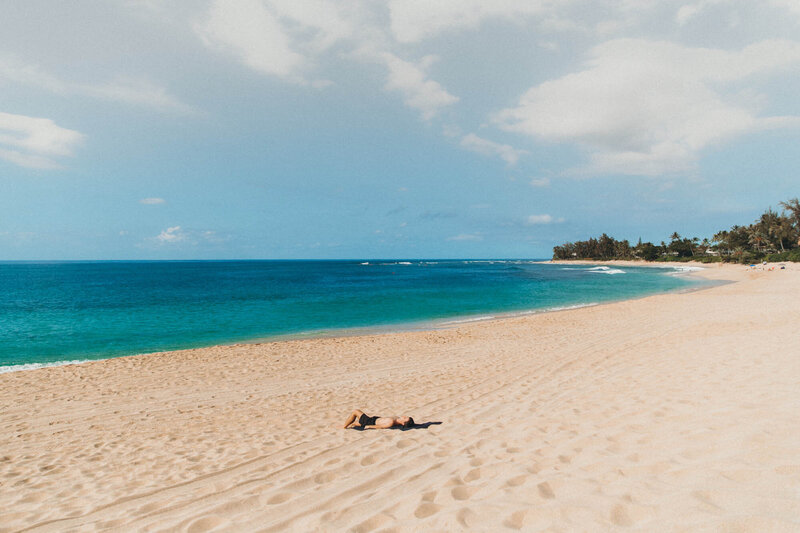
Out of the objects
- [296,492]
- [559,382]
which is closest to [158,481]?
[296,492]

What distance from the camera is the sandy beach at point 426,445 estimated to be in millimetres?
3641

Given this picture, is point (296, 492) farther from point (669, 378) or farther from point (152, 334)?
point (152, 334)

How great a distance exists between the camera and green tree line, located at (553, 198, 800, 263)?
85875 millimetres

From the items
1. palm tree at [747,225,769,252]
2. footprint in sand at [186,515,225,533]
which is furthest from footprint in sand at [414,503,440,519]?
palm tree at [747,225,769,252]

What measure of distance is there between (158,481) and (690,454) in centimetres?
740

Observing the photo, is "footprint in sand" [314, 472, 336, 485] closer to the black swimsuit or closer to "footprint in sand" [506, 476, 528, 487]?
the black swimsuit

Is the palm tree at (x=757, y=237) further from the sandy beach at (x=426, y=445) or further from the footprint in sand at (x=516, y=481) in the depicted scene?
the footprint in sand at (x=516, y=481)

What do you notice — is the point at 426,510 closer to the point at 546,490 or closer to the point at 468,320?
the point at 546,490

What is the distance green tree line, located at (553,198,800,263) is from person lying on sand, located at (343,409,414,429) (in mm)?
106309

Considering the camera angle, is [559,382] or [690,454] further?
[559,382]

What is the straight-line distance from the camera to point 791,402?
588cm

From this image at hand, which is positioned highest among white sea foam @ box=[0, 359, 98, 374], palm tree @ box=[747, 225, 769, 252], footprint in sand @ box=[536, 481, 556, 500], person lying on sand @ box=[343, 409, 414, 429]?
palm tree @ box=[747, 225, 769, 252]

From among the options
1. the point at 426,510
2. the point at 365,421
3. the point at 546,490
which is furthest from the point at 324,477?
the point at 546,490

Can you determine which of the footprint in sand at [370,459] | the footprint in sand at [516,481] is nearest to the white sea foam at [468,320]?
the footprint in sand at [370,459]
